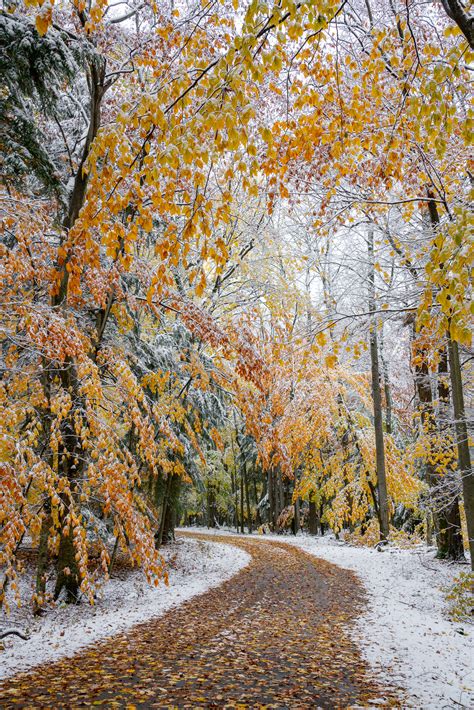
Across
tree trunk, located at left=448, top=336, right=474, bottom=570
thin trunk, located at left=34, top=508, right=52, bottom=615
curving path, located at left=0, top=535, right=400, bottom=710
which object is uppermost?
tree trunk, located at left=448, top=336, right=474, bottom=570

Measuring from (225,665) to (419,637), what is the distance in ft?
8.09

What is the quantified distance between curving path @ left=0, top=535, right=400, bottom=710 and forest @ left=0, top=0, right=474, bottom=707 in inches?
3.8

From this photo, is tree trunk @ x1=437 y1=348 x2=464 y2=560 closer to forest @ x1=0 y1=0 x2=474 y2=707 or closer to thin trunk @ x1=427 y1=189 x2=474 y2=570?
forest @ x1=0 y1=0 x2=474 y2=707

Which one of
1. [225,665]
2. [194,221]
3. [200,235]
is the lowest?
[225,665]

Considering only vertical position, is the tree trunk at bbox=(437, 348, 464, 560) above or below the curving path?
above

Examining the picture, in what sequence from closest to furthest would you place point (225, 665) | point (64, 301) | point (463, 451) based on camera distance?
point (225, 665)
point (64, 301)
point (463, 451)

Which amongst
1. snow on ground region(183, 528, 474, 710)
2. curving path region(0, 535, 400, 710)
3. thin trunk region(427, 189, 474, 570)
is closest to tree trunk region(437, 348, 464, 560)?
snow on ground region(183, 528, 474, 710)

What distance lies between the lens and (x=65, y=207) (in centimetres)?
758

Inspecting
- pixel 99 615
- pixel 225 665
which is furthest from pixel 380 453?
pixel 225 665

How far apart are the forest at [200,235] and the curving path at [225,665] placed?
0.10 metres

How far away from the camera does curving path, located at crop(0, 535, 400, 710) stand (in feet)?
14.5

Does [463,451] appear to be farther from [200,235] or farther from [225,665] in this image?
[200,235]

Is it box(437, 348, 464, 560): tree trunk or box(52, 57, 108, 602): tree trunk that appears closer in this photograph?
box(52, 57, 108, 602): tree trunk

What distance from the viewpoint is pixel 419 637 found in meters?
6.18
